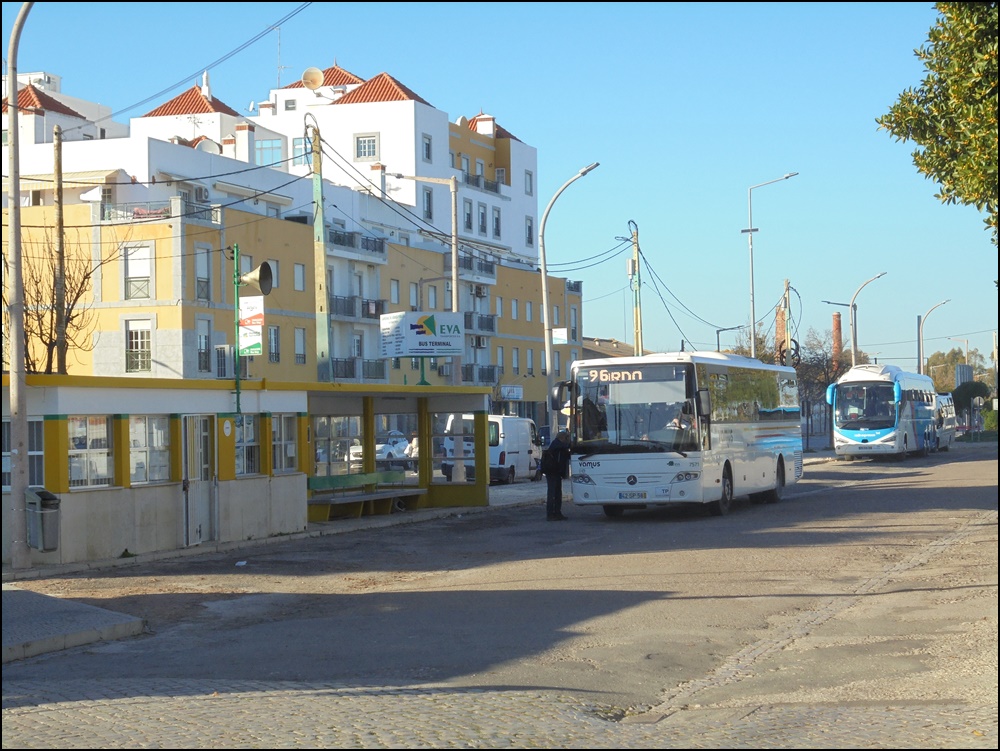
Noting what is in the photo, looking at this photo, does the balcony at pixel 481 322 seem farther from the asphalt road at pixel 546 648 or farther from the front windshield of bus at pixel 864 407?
the asphalt road at pixel 546 648

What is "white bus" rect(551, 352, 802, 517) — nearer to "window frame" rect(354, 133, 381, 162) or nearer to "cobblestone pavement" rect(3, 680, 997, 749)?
"cobblestone pavement" rect(3, 680, 997, 749)

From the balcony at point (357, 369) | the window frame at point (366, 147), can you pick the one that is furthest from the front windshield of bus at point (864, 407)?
the window frame at point (366, 147)

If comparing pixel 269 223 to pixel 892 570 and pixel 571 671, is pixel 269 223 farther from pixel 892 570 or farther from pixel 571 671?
pixel 571 671

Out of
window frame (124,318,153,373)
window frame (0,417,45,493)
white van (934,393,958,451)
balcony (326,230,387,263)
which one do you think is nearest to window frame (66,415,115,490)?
window frame (0,417,45,493)

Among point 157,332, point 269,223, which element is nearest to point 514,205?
point 269,223

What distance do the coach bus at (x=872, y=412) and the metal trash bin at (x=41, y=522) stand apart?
40024 mm

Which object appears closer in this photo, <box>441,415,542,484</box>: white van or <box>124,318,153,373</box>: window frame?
<box>441,415,542,484</box>: white van

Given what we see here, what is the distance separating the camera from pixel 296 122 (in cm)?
8262

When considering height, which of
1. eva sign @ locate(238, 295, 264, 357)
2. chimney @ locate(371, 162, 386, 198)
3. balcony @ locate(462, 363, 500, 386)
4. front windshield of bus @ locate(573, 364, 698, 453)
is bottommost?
front windshield of bus @ locate(573, 364, 698, 453)

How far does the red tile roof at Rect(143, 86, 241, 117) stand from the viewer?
80.2 metres

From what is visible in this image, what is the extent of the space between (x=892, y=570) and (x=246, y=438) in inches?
441

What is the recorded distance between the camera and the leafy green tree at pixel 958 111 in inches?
449

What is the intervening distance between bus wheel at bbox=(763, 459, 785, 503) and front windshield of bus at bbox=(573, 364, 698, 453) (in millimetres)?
6096

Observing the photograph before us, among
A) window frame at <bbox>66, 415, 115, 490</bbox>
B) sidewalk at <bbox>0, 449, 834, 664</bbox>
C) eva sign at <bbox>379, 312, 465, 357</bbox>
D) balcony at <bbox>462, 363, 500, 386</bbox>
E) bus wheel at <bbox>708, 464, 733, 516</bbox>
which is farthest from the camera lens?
balcony at <bbox>462, 363, 500, 386</bbox>
